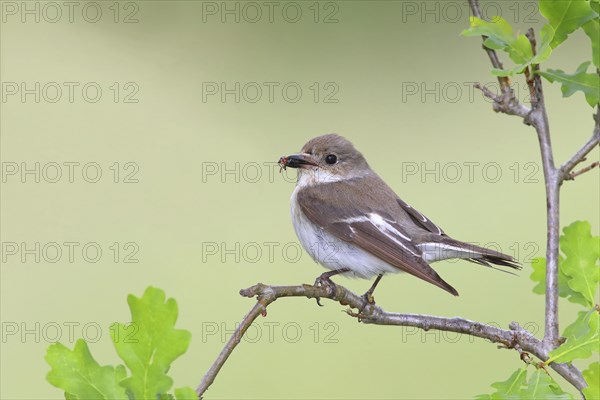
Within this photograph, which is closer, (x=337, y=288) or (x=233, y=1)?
(x=337, y=288)

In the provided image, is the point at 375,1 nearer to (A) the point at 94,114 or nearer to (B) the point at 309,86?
(B) the point at 309,86

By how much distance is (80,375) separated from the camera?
1.14 m

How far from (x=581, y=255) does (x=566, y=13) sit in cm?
47

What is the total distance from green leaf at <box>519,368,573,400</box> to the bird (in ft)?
3.55

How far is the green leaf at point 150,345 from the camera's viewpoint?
112 centimetres

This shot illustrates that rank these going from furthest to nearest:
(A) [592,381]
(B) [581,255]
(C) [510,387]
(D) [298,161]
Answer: (D) [298,161], (B) [581,255], (C) [510,387], (A) [592,381]

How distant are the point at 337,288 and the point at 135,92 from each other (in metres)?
4.89

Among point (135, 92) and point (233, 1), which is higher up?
point (233, 1)

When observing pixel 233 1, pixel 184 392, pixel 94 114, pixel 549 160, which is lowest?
pixel 184 392

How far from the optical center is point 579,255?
1745mm

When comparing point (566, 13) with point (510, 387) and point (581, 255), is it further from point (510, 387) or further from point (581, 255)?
point (510, 387)

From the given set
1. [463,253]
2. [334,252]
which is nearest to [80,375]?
[463,253]

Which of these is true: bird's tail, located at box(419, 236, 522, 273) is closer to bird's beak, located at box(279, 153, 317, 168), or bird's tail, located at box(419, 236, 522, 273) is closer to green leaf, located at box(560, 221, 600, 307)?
green leaf, located at box(560, 221, 600, 307)

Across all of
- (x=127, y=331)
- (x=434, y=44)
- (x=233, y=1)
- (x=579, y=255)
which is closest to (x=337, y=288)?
(x=579, y=255)
